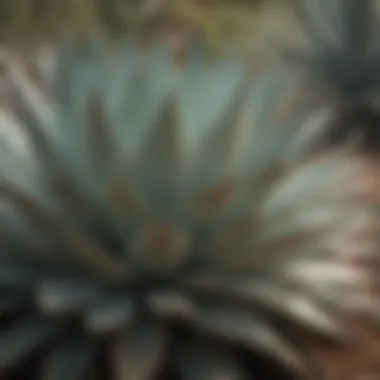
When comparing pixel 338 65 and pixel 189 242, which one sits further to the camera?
pixel 338 65

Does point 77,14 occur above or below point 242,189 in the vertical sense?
above

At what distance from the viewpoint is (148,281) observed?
1.10 metres

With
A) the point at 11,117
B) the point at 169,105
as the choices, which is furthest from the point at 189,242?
the point at 11,117

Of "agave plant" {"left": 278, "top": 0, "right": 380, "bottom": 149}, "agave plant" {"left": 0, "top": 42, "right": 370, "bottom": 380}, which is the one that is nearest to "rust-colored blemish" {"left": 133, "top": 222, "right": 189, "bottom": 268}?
"agave plant" {"left": 0, "top": 42, "right": 370, "bottom": 380}

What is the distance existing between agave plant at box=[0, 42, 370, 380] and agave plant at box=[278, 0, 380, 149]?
0.59 meters

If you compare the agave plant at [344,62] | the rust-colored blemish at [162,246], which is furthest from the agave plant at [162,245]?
the agave plant at [344,62]

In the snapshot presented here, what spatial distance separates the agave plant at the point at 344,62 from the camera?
1775mm

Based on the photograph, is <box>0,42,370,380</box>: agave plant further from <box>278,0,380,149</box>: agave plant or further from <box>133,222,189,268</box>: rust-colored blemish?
<box>278,0,380,149</box>: agave plant

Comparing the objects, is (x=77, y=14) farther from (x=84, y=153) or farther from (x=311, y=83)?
(x=84, y=153)

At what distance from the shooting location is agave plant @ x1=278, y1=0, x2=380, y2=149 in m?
1.78

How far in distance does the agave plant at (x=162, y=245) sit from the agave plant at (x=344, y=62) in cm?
59

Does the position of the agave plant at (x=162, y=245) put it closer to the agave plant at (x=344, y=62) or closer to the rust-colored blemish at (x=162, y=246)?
the rust-colored blemish at (x=162, y=246)

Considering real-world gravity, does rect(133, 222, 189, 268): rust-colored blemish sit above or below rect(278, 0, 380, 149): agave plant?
below

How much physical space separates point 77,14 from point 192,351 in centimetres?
144
